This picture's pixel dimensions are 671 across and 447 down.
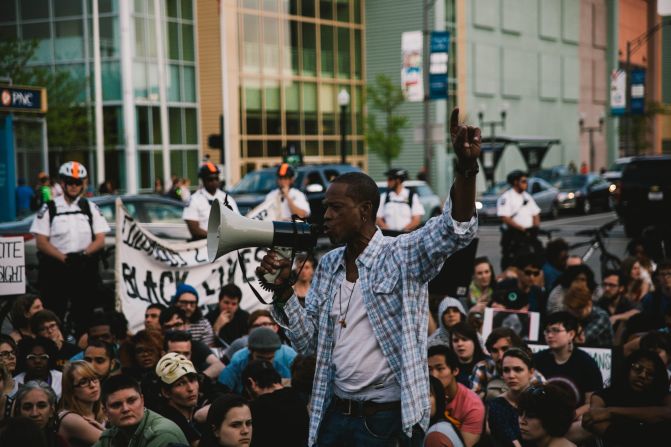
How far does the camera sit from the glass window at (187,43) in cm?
3950

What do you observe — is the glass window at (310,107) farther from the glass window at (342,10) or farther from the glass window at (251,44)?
the glass window at (342,10)

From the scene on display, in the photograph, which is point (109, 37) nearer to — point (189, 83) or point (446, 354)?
point (189, 83)

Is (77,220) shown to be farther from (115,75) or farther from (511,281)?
(115,75)

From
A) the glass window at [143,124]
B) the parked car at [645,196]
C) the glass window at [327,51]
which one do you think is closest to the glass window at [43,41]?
the glass window at [143,124]

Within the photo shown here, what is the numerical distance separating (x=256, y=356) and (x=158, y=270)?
3461 millimetres

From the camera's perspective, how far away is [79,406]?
634 centimetres

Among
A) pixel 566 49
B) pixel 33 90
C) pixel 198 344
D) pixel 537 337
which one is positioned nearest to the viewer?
pixel 198 344

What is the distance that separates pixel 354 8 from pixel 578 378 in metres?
41.4

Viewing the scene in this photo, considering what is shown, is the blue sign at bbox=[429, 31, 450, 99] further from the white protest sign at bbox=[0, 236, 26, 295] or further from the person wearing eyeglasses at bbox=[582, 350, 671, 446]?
the person wearing eyeglasses at bbox=[582, 350, 671, 446]

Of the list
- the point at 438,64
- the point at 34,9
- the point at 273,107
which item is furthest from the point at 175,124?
the point at 438,64

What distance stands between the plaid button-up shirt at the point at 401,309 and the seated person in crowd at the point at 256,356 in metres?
3.34

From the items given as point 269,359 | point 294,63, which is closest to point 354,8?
point 294,63

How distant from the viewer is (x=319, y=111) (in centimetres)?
4450

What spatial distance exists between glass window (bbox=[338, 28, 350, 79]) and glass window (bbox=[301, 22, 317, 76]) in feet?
6.69
